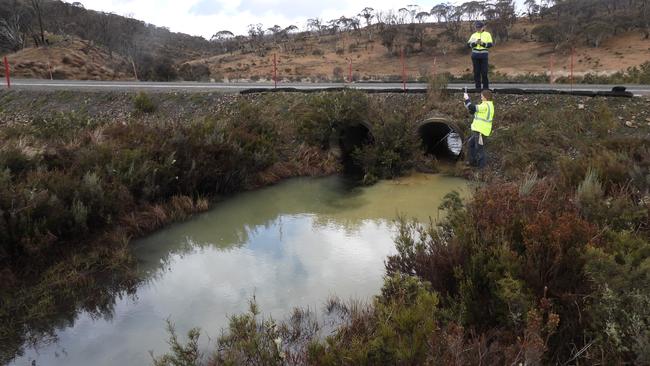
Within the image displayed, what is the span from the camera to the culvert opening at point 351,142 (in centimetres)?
1588

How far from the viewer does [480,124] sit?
1200 cm

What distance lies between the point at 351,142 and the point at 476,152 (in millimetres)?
5643

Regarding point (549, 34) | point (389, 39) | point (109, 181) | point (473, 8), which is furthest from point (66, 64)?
point (473, 8)

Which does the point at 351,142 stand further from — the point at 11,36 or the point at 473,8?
the point at 473,8

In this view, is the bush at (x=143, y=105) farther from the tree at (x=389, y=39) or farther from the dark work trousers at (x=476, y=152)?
the tree at (x=389, y=39)

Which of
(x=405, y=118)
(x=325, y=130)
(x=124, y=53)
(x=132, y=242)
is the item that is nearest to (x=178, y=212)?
(x=132, y=242)

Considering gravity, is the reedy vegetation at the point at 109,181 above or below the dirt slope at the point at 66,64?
below

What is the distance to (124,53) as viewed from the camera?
161 feet

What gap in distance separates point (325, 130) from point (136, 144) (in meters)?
6.20

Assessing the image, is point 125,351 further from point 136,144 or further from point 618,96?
point 618,96

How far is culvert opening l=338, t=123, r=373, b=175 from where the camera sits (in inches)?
625

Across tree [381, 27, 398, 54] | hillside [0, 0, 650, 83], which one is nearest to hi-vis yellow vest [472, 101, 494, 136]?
hillside [0, 0, 650, 83]

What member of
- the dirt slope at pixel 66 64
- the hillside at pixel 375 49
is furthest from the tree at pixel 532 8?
the dirt slope at pixel 66 64

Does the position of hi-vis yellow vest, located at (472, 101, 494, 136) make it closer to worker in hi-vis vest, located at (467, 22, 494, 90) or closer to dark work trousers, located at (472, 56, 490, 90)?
worker in hi-vis vest, located at (467, 22, 494, 90)
